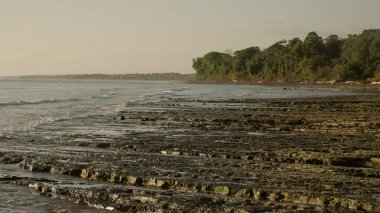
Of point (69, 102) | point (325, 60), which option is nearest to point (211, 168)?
point (69, 102)

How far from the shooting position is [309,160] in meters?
16.1

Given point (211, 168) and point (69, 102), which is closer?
point (211, 168)

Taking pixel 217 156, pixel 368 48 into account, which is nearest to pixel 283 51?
pixel 368 48

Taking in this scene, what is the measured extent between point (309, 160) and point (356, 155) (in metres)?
1.73

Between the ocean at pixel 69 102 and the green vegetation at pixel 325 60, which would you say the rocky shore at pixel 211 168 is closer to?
the ocean at pixel 69 102

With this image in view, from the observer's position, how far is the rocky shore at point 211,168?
11.1 metres

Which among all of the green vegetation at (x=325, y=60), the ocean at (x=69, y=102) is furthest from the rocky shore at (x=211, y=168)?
the green vegetation at (x=325, y=60)

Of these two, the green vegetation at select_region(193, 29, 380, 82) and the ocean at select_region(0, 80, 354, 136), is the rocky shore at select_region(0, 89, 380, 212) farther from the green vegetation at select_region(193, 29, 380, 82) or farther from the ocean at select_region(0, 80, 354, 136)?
the green vegetation at select_region(193, 29, 380, 82)

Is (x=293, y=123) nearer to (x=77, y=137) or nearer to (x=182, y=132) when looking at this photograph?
(x=182, y=132)

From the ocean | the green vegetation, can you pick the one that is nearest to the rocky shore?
the ocean

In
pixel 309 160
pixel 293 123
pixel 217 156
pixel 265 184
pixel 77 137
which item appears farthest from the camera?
pixel 293 123

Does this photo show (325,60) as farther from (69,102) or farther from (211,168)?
(211,168)

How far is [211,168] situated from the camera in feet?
49.5

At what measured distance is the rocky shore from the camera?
11133 mm
